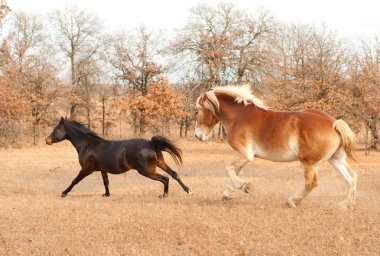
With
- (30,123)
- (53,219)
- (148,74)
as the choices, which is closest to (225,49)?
(148,74)

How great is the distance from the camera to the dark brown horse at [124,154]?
11344 millimetres

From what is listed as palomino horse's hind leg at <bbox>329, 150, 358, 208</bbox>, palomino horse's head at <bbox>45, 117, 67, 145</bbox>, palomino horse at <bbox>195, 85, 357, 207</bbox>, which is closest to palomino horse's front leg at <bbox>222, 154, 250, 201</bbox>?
palomino horse at <bbox>195, 85, 357, 207</bbox>

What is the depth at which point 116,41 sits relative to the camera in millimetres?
52562

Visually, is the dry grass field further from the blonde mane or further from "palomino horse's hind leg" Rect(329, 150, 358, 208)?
the blonde mane

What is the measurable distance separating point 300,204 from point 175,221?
2779mm

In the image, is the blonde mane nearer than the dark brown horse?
Yes

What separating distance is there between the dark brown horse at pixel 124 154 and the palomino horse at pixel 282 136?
2.03 m

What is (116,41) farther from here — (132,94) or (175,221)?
(175,221)

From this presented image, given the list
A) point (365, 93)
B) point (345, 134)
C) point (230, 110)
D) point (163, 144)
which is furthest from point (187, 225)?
point (365, 93)

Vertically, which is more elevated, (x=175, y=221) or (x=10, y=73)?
(x=10, y=73)

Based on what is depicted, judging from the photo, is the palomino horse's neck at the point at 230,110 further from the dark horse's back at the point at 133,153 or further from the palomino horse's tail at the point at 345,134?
the dark horse's back at the point at 133,153

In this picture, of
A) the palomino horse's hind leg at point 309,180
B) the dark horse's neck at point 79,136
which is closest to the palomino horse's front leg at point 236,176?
the palomino horse's hind leg at point 309,180

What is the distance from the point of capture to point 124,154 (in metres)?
11.6

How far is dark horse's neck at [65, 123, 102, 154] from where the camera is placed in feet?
41.0
